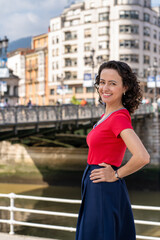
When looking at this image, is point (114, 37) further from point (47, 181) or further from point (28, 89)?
point (47, 181)

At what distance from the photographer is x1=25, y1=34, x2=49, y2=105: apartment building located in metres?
73.9

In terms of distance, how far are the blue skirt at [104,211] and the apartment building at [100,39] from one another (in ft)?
185

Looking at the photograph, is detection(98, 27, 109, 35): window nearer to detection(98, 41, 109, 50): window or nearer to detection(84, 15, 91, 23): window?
detection(98, 41, 109, 50): window

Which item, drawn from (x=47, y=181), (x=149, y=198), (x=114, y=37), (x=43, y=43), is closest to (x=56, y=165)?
(x=47, y=181)

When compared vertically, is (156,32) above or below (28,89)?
above

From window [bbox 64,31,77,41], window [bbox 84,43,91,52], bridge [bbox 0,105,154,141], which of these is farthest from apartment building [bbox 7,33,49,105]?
bridge [bbox 0,105,154,141]

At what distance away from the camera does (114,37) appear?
62688mm

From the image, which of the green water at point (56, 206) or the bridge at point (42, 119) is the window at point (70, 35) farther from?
the bridge at point (42, 119)

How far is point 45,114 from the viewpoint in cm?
2438

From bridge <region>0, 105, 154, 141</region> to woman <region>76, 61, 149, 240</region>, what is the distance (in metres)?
17.3

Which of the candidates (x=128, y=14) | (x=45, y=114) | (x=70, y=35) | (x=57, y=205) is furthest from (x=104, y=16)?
(x=57, y=205)

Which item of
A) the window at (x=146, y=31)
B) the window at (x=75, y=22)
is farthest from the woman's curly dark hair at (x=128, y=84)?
the window at (x=75, y=22)

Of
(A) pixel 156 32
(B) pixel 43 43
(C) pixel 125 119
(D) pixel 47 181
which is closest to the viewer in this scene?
(C) pixel 125 119

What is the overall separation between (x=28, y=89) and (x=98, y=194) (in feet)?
254
